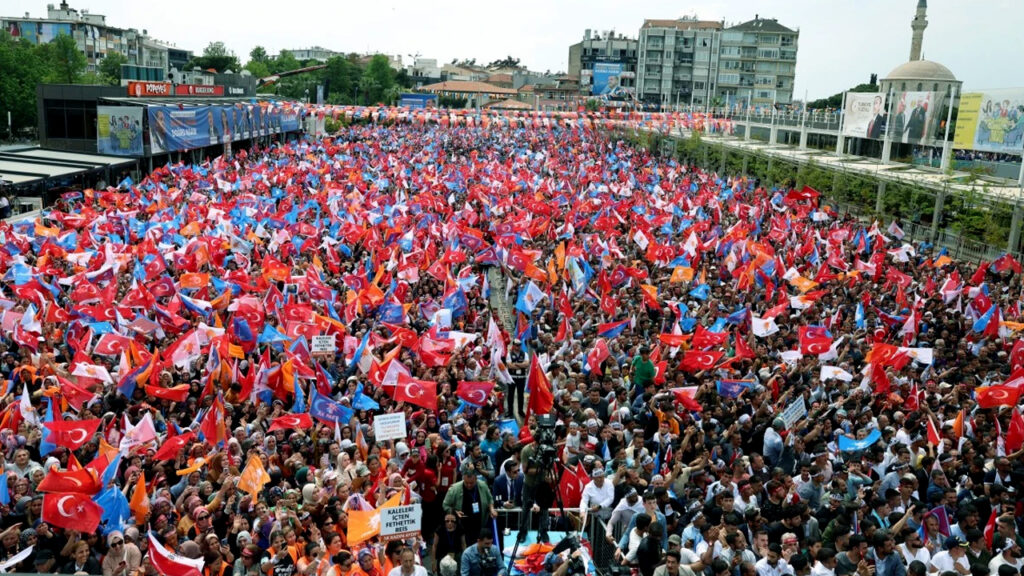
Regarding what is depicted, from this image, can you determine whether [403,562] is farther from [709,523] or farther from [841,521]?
[841,521]

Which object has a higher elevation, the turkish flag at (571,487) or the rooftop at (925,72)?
the rooftop at (925,72)

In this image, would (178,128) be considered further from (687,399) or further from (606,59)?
(606,59)

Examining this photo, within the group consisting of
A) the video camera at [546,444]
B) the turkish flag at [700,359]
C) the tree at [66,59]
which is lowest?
the turkish flag at [700,359]

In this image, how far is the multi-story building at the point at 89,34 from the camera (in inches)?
4998

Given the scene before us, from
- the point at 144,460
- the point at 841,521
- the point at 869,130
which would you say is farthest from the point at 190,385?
the point at 869,130

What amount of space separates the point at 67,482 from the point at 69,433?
1669 millimetres

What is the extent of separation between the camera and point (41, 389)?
11562 millimetres

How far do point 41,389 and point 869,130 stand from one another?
133ft

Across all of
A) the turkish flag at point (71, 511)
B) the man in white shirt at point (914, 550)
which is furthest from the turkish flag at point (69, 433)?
the man in white shirt at point (914, 550)

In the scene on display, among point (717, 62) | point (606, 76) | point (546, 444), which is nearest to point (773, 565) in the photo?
point (546, 444)

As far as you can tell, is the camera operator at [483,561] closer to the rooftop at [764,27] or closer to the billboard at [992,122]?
the billboard at [992,122]

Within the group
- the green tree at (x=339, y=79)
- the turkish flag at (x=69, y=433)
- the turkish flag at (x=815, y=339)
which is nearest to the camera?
the turkish flag at (x=69, y=433)

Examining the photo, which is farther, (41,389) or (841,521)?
(41,389)

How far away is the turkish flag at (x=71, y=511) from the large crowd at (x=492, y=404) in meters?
0.02
